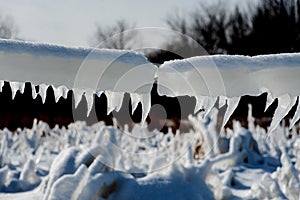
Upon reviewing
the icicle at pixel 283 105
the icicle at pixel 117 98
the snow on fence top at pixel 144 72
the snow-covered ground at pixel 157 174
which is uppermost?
the snow on fence top at pixel 144 72

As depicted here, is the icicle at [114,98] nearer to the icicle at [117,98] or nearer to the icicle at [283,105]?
the icicle at [117,98]

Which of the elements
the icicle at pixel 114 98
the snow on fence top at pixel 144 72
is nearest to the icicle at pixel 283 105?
the snow on fence top at pixel 144 72

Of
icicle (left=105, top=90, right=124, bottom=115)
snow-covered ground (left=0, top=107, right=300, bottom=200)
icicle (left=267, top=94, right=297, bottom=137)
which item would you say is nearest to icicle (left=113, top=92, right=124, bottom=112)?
icicle (left=105, top=90, right=124, bottom=115)

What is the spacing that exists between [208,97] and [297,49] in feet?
56.8

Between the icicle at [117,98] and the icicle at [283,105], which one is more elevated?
the icicle at [117,98]

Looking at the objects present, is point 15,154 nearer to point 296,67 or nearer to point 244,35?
point 296,67

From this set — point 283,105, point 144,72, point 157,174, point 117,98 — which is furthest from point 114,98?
point 157,174

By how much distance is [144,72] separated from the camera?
1040mm

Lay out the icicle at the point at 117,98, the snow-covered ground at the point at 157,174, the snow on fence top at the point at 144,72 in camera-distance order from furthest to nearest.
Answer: the snow-covered ground at the point at 157,174 < the icicle at the point at 117,98 < the snow on fence top at the point at 144,72

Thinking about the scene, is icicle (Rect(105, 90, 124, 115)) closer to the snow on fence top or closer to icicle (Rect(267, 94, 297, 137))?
the snow on fence top

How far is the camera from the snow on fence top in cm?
101

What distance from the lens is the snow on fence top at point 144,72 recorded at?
101 cm

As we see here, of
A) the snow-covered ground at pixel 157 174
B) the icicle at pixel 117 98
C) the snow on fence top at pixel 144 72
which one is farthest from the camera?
the snow-covered ground at pixel 157 174

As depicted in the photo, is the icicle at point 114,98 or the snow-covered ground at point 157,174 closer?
the icicle at point 114,98
